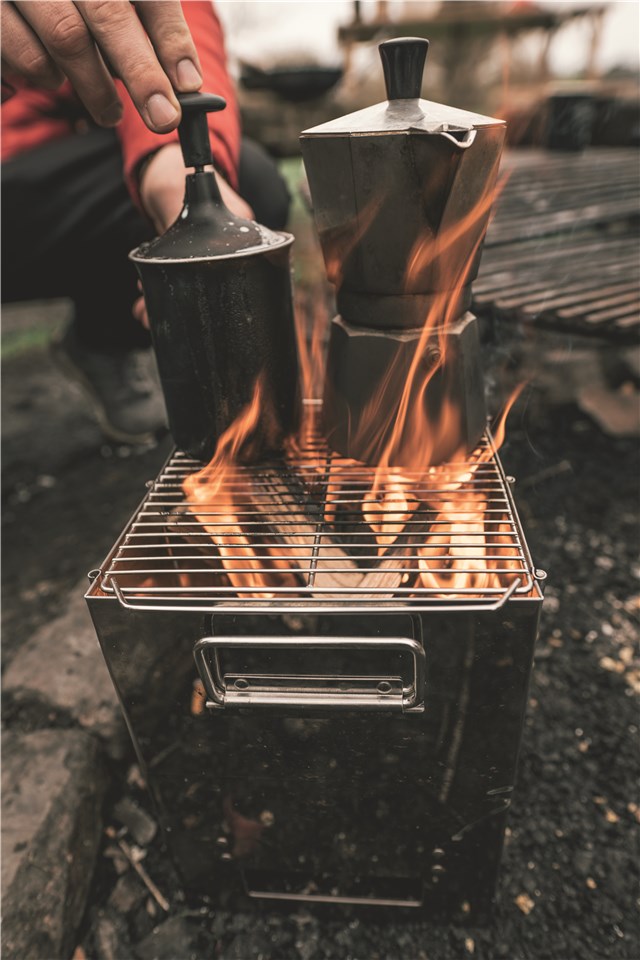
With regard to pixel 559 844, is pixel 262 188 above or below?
above

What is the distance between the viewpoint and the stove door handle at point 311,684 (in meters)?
0.79

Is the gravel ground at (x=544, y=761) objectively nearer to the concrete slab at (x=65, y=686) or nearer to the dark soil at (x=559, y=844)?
the dark soil at (x=559, y=844)

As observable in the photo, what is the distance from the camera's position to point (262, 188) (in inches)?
81.2

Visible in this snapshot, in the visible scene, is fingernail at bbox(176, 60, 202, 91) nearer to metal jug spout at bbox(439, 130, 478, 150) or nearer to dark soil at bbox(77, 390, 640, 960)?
metal jug spout at bbox(439, 130, 478, 150)

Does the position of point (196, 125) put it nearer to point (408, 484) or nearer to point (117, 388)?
point (408, 484)

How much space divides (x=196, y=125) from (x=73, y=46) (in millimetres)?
207

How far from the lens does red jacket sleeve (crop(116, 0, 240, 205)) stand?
132 cm

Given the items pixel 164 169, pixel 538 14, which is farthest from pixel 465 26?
pixel 164 169

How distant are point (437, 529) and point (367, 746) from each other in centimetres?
36

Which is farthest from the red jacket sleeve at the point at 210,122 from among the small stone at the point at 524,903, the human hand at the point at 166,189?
the small stone at the point at 524,903

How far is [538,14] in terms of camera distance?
771cm

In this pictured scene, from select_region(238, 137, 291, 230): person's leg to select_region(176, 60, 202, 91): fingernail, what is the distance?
1098 mm

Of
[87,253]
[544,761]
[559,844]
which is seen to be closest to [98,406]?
[87,253]

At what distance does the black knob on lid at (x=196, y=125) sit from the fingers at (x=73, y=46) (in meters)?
0.15
